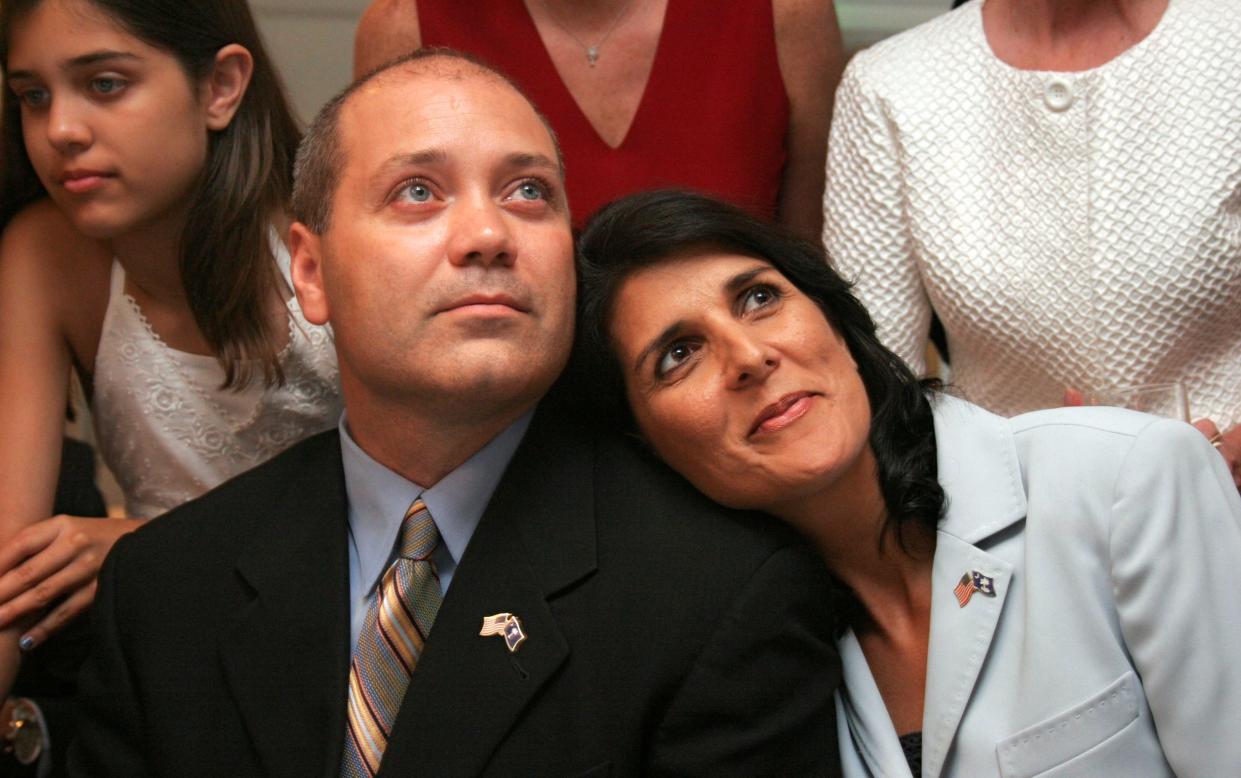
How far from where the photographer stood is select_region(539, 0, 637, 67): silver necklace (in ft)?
8.79

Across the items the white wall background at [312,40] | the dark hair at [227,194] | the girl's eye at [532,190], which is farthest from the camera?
the white wall background at [312,40]

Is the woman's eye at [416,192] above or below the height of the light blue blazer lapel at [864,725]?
above

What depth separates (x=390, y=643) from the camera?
6.28 feet

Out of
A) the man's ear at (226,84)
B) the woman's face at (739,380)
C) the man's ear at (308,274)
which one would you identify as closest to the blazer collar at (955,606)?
the woman's face at (739,380)

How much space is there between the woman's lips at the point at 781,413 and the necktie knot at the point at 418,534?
450mm

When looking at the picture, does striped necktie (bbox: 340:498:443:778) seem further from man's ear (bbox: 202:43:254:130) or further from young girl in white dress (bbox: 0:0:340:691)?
man's ear (bbox: 202:43:254:130)

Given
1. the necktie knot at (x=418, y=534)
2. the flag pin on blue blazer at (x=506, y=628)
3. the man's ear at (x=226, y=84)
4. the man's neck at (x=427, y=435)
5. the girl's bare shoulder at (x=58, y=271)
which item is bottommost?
the flag pin on blue blazer at (x=506, y=628)

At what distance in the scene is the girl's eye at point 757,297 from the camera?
6.58 ft

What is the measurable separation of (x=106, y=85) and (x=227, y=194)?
255 millimetres

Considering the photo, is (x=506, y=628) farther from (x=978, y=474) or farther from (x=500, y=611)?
(x=978, y=474)

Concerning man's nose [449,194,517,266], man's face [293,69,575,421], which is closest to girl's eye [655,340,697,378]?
man's face [293,69,575,421]

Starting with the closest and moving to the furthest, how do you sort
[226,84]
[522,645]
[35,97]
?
[522,645], [35,97], [226,84]

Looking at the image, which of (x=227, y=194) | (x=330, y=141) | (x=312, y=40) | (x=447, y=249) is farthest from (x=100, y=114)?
(x=312, y=40)

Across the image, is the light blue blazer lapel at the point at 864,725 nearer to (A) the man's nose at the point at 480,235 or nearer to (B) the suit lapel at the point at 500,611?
(B) the suit lapel at the point at 500,611
